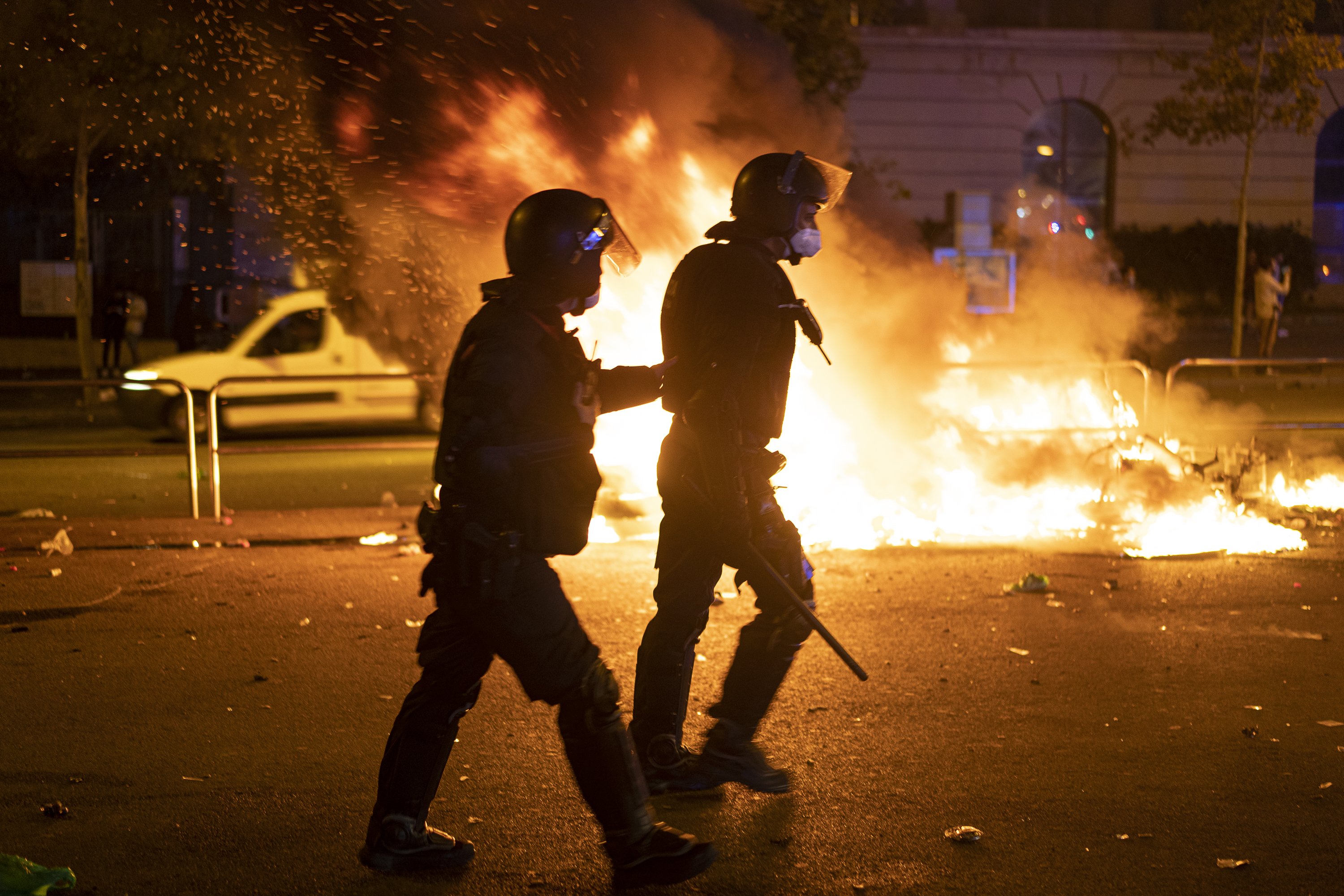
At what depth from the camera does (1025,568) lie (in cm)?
698

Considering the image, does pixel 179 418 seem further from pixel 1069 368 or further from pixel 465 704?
pixel 465 704

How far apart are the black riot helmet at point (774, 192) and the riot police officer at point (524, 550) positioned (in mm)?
800

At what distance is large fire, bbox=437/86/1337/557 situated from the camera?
26.1 ft

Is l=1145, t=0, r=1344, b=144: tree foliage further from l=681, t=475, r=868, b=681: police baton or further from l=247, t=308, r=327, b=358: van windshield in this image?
l=681, t=475, r=868, b=681: police baton

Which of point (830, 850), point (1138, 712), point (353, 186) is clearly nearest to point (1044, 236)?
point (353, 186)

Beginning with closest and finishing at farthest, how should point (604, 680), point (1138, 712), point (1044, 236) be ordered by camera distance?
point (604, 680) → point (1138, 712) → point (1044, 236)

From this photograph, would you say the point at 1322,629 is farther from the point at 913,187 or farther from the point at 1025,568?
the point at 913,187

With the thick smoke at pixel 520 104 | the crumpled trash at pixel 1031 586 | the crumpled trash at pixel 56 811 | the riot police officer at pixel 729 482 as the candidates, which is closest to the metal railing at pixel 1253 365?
the thick smoke at pixel 520 104

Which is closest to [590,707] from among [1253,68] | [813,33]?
[813,33]

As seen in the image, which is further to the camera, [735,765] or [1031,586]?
[1031,586]

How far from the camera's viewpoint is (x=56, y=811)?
3641 mm

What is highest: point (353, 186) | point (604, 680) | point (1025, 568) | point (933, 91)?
point (933, 91)

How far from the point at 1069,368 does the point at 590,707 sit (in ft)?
22.6

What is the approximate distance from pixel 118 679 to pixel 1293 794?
424 centimetres
